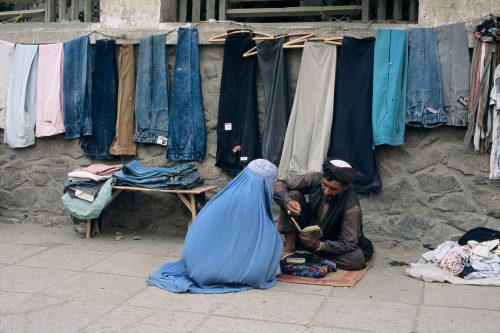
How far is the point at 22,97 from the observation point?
7.89 metres

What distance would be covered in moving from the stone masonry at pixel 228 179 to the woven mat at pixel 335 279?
3.46 feet

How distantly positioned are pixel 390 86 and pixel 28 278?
354 centimetres

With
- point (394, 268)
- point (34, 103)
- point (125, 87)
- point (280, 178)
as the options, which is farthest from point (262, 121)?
point (34, 103)

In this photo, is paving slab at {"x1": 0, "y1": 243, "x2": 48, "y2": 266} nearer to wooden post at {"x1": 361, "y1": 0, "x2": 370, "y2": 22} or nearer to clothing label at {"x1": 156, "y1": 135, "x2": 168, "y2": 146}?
clothing label at {"x1": 156, "y1": 135, "x2": 168, "y2": 146}

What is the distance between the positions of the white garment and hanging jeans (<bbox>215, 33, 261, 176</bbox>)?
219 cm

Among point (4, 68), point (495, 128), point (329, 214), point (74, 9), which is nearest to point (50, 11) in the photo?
point (74, 9)

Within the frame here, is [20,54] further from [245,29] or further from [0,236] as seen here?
[245,29]

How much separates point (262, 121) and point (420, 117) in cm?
156

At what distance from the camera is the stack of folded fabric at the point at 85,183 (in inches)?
284

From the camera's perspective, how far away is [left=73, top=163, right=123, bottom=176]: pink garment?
7.40m

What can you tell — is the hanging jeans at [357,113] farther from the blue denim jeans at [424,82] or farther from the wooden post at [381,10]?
the wooden post at [381,10]

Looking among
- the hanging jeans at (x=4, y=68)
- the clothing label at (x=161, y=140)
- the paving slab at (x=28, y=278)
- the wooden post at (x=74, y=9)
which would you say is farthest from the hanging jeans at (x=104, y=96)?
the paving slab at (x=28, y=278)

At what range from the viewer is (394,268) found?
635 cm

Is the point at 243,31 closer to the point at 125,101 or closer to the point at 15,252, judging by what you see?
the point at 125,101
